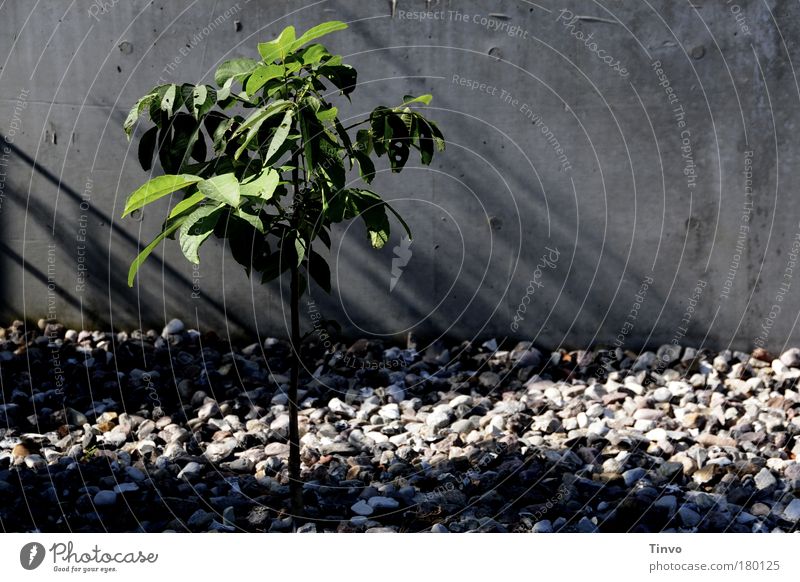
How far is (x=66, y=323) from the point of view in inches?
174

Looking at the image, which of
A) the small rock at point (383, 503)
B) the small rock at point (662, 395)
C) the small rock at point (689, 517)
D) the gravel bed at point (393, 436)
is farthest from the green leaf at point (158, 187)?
the small rock at point (662, 395)

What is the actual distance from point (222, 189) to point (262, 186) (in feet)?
0.27

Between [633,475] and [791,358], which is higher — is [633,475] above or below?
below

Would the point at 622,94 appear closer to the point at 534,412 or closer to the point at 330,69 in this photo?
the point at 534,412

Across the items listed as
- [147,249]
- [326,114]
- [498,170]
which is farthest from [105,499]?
[498,170]

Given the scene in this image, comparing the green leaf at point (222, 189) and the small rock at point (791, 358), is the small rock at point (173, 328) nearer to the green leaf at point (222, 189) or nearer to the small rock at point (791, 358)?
the green leaf at point (222, 189)

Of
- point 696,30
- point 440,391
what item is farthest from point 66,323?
point 696,30

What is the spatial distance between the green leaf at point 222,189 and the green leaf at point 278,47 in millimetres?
368

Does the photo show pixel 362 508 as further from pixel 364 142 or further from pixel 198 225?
pixel 198 225

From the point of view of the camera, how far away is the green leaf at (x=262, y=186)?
1973 millimetres

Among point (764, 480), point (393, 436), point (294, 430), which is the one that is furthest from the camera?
point (393, 436)

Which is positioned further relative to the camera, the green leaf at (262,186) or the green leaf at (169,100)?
the green leaf at (169,100)

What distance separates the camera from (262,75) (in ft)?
7.28

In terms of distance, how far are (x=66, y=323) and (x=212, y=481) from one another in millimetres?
1675
